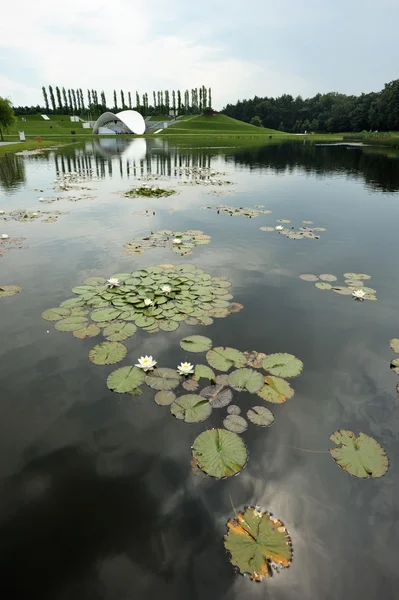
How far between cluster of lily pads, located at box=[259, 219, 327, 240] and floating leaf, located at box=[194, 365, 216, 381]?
22.7ft

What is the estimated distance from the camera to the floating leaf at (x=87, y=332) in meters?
5.23

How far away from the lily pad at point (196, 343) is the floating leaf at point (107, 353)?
0.91m

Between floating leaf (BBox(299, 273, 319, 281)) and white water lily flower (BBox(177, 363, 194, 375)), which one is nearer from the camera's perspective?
white water lily flower (BBox(177, 363, 194, 375))

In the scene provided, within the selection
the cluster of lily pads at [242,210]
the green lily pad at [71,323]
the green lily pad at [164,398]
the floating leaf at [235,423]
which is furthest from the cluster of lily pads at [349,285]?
the cluster of lily pads at [242,210]

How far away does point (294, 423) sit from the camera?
3.74m

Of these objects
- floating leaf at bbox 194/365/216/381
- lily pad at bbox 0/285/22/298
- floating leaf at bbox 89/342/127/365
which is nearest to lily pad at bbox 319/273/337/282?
floating leaf at bbox 194/365/216/381

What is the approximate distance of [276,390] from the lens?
4.14m

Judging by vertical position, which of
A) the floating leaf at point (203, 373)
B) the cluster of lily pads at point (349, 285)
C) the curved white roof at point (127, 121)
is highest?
the curved white roof at point (127, 121)

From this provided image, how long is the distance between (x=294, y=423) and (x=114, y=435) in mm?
2052

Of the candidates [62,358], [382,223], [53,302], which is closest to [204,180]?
[382,223]

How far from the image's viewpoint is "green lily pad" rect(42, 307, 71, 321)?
5719 mm

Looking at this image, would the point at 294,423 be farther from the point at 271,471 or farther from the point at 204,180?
the point at 204,180

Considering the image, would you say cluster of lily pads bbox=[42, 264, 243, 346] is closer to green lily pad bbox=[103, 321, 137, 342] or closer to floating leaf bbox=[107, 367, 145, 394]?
green lily pad bbox=[103, 321, 137, 342]

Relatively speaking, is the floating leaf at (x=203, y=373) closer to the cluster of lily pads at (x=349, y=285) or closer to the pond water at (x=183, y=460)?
the pond water at (x=183, y=460)
